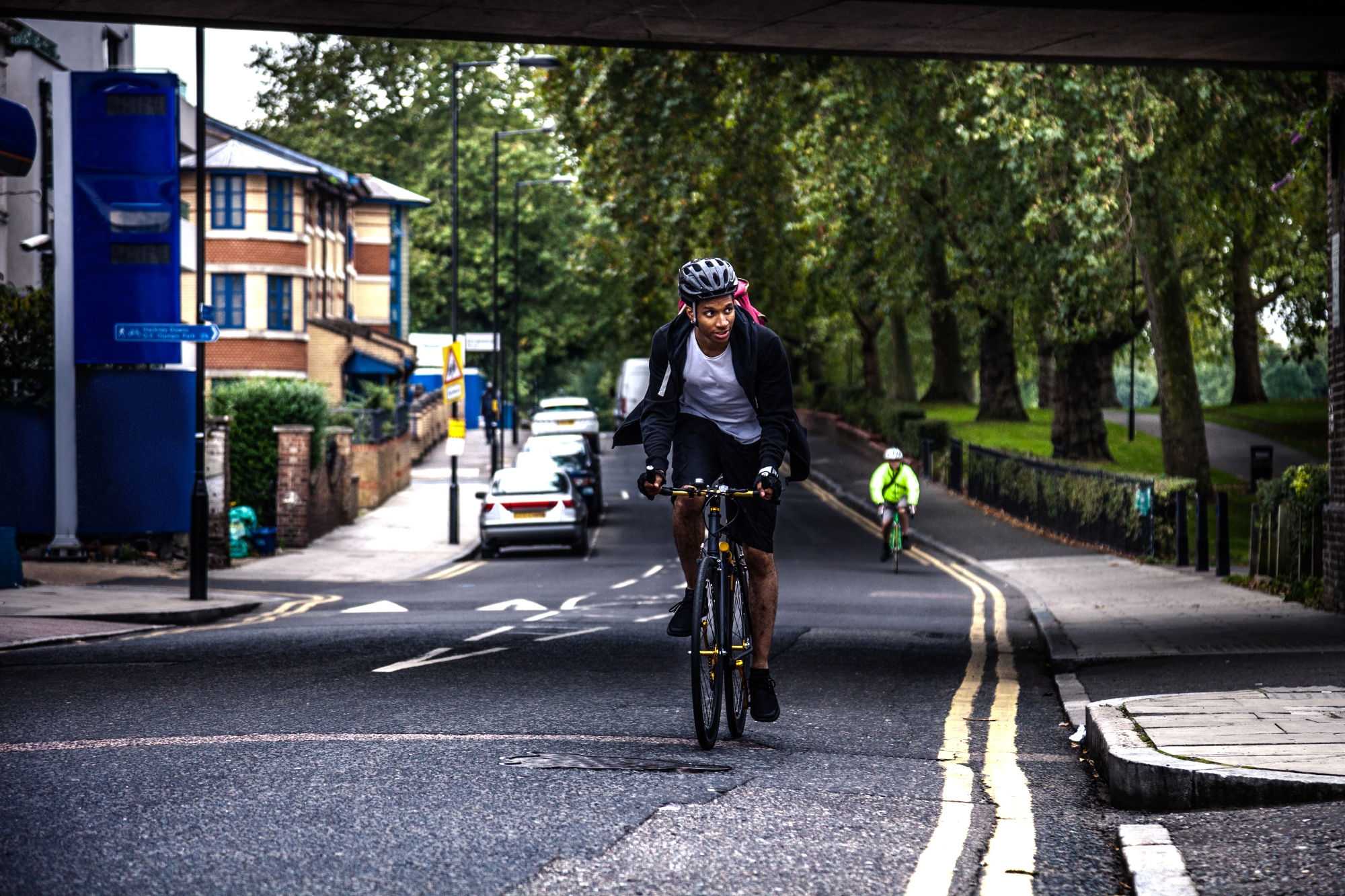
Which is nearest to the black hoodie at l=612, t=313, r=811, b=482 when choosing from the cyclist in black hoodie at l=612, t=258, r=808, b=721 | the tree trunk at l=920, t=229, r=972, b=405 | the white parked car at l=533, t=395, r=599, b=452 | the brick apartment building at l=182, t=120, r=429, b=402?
the cyclist in black hoodie at l=612, t=258, r=808, b=721

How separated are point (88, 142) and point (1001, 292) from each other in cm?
1688

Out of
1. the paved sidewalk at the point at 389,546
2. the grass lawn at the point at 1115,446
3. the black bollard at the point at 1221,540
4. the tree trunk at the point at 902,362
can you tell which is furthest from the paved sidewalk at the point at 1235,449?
the paved sidewalk at the point at 389,546

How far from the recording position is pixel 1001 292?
30.1m

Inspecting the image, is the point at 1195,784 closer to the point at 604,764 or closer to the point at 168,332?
the point at 604,764

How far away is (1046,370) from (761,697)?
46979 millimetres

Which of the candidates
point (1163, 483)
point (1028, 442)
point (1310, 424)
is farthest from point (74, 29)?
point (1310, 424)

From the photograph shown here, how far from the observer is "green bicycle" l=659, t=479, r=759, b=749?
6406 mm

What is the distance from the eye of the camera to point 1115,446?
4084 centimetres

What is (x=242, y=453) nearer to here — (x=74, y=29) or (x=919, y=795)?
(x=74, y=29)

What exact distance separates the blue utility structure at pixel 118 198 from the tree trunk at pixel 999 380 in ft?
89.5

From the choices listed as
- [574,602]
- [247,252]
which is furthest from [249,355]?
[574,602]

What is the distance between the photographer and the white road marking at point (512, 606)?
52.5 feet

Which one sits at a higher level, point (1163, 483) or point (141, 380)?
point (141, 380)

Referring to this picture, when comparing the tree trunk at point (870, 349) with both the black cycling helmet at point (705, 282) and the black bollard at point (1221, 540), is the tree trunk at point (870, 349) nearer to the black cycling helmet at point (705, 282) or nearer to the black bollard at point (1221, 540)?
the black bollard at point (1221, 540)
